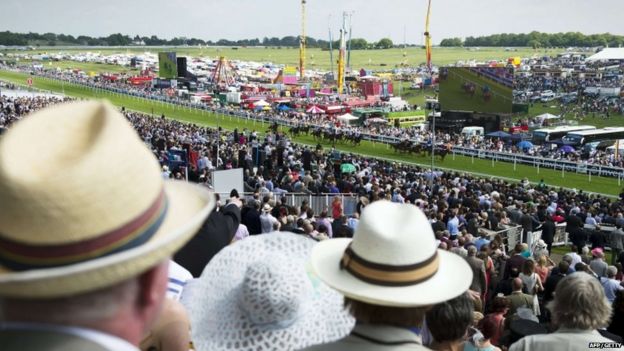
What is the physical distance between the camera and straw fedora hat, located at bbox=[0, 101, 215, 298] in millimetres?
1287

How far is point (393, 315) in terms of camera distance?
2146 millimetres

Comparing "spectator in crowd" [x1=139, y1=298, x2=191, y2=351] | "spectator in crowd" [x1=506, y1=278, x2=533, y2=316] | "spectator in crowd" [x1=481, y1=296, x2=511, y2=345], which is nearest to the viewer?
"spectator in crowd" [x1=139, y1=298, x2=191, y2=351]

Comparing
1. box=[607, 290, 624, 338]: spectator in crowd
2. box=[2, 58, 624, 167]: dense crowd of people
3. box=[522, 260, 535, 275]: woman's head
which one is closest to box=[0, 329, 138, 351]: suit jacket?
box=[607, 290, 624, 338]: spectator in crowd

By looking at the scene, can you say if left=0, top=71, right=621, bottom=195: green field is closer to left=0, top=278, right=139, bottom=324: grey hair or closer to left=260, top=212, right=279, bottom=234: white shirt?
left=260, top=212, right=279, bottom=234: white shirt

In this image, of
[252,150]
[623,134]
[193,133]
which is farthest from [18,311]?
[623,134]

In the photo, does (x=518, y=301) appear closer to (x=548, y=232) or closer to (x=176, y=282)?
(x=176, y=282)

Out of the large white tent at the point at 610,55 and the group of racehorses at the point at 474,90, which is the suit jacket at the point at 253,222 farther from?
the large white tent at the point at 610,55

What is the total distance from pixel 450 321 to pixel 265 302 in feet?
4.18

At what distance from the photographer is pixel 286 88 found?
6619 cm

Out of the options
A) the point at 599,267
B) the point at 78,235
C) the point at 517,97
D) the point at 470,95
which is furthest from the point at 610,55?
the point at 78,235

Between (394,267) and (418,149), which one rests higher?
(394,267)

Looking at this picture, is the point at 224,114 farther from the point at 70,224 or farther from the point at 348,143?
the point at 70,224

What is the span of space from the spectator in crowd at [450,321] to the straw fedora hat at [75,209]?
2.03 metres

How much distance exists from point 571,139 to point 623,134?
4429 mm
